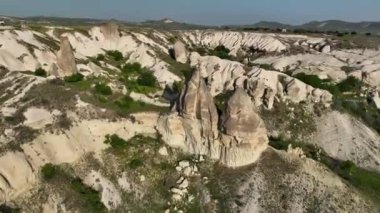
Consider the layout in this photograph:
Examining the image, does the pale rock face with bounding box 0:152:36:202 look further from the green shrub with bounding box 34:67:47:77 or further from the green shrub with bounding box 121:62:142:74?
the green shrub with bounding box 121:62:142:74

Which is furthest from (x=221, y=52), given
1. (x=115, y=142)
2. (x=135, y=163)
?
(x=135, y=163)

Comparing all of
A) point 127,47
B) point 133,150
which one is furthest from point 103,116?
point 127,47

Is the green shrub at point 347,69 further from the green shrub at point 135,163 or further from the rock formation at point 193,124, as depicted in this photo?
the green shrub at point 135,163

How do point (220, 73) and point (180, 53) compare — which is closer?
point (220, 73)

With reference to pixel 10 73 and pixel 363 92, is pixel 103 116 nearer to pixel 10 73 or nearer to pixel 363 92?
pixel 10 73

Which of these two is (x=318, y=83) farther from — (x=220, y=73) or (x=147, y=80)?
(x=147, y=80)

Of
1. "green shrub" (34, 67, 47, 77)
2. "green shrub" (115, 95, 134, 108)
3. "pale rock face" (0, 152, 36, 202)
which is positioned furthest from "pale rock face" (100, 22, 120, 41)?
"pale rock face" (0, 152, 36, 202)

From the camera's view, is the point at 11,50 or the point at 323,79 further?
the point at 323,79
